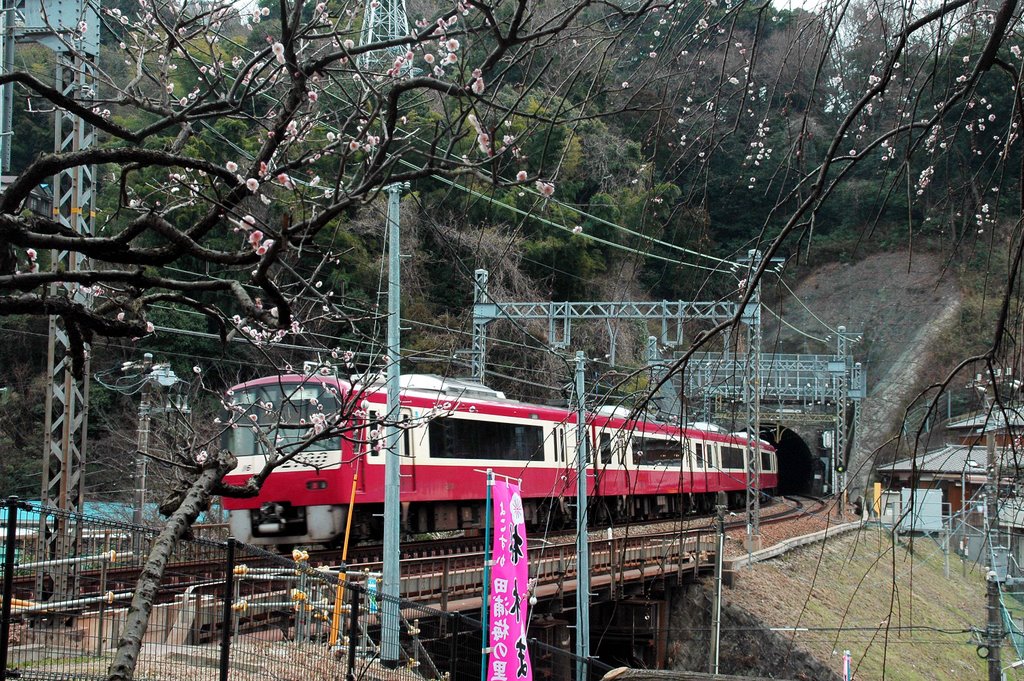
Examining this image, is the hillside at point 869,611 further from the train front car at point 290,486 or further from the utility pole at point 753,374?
the train front car at point 290,486

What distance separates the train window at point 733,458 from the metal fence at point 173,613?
1825 cm

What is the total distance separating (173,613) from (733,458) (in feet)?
80.2

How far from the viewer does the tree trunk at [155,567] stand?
12.3 ft

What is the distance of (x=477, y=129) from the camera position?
3723 mm

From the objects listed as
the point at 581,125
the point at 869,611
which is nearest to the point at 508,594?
the point at 581,125

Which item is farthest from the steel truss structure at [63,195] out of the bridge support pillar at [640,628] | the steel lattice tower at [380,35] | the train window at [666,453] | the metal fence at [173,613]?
the bridge support pillar at [640,628]

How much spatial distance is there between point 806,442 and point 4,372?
3019 centimetres

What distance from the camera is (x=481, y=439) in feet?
51.8

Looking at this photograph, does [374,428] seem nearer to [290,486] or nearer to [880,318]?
[290,486]

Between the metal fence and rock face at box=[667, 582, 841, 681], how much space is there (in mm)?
8046

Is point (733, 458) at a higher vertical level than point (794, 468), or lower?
higher

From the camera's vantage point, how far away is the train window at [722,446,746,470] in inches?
1075

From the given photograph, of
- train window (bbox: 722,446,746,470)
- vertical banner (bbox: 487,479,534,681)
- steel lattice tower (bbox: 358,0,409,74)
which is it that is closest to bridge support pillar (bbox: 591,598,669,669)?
vertical banner (bbox: 487,479,534,681)

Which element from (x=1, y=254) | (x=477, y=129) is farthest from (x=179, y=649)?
(x=477, y=129)
